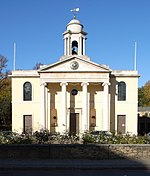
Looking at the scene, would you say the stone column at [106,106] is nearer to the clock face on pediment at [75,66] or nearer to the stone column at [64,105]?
the clock face on pediment at [75,66]

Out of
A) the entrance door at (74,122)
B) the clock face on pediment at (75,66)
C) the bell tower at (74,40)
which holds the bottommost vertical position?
the entrance door at (74,122)

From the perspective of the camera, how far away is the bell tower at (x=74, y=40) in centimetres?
3912

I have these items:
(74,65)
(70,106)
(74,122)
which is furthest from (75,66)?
(74,122)

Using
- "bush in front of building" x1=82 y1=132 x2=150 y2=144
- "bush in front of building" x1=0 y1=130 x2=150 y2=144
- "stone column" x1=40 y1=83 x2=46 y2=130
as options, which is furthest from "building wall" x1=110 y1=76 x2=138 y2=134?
"bush in front of building" x1=82 y1=132 x2=150 y2=144

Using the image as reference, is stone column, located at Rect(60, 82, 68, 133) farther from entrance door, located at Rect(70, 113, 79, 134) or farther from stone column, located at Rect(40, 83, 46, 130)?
stone column, located at Rect(40, 83, 46, 130)

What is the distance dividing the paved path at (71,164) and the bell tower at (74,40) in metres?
26.0

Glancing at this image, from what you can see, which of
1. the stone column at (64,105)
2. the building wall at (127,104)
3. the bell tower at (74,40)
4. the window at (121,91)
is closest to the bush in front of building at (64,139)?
the stone column at (64,105)

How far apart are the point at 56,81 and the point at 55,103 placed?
375cm

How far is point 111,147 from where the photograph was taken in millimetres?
14820

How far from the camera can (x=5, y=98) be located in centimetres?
5559

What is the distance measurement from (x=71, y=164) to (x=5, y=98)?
44.4 m

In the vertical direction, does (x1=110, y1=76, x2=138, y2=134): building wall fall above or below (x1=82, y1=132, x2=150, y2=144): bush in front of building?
above

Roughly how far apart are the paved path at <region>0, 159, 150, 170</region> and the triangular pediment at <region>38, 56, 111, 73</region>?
22.2 metres

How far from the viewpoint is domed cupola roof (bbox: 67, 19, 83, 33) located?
132 ft
